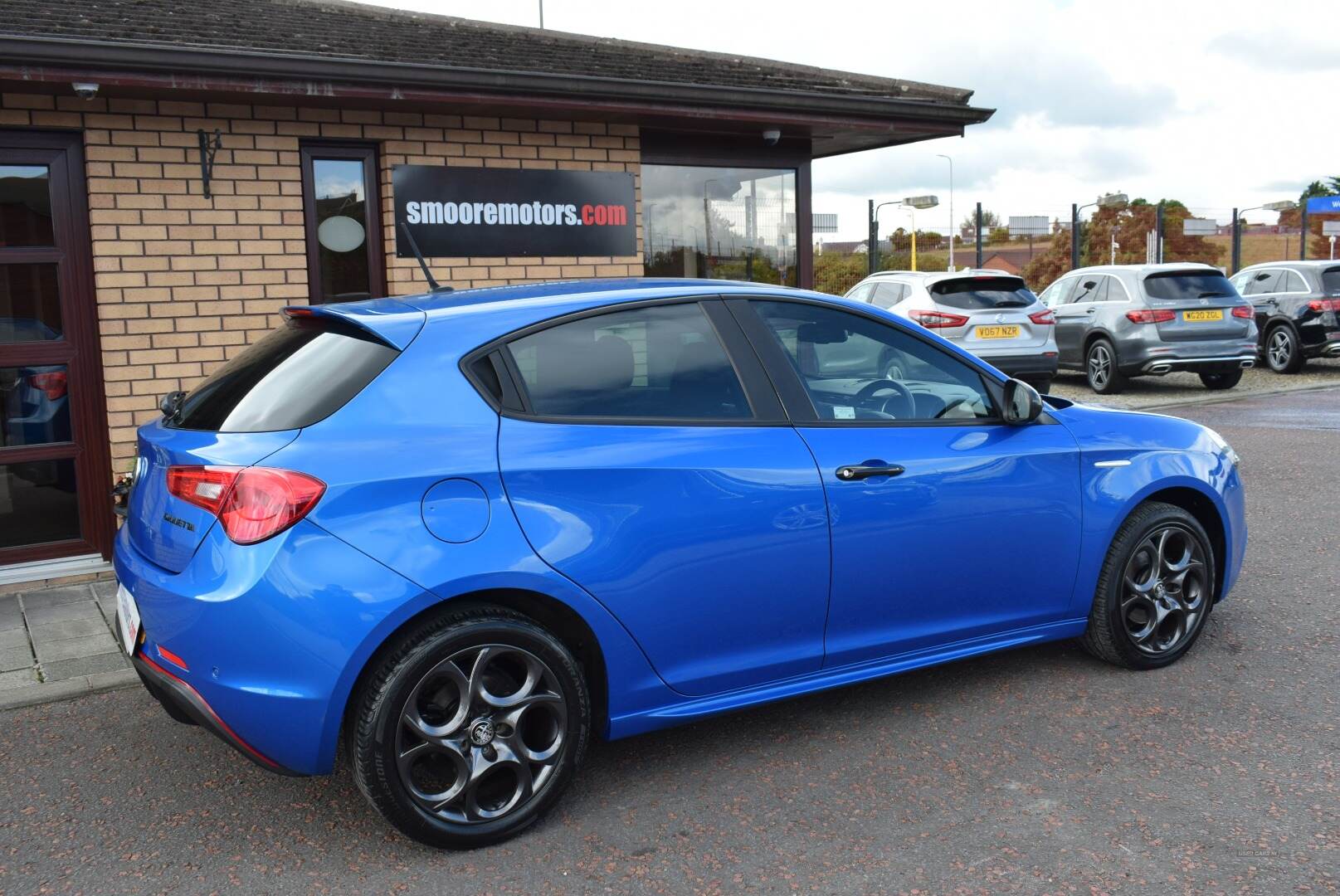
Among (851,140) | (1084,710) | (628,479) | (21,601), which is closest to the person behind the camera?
(628,479)

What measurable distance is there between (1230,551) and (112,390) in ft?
18.7

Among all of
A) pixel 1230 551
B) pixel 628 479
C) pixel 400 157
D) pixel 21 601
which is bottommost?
pixel 21 601

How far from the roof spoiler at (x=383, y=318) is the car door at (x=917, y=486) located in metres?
1.09

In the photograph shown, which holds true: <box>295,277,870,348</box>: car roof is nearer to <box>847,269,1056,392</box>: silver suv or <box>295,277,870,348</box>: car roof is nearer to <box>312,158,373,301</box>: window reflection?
<box>312,158,373,301</box>: window reflection

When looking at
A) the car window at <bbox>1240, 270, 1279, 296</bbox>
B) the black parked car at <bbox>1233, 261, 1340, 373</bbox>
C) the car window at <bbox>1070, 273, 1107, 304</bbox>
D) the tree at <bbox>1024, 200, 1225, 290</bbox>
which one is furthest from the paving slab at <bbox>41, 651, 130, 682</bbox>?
the tree at <bbox>1024, 200, 1225, 290</bbox>

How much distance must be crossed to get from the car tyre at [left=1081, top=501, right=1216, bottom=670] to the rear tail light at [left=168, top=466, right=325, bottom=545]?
3.00 metres

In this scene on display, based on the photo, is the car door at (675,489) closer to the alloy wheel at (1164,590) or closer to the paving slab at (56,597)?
the alloy wheel at (1164,590)

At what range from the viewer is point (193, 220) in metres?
6.97

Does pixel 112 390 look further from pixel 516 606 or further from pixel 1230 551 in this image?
pixel 1230 551

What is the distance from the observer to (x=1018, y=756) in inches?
156

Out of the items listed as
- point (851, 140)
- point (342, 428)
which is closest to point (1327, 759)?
point (342, 428)

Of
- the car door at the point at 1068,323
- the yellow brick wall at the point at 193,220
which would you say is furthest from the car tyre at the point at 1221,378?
the yellow brick wall at the point at 193,220

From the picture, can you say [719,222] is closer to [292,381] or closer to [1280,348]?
[292,381]

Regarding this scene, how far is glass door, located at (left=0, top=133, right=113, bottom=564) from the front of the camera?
259 inches
